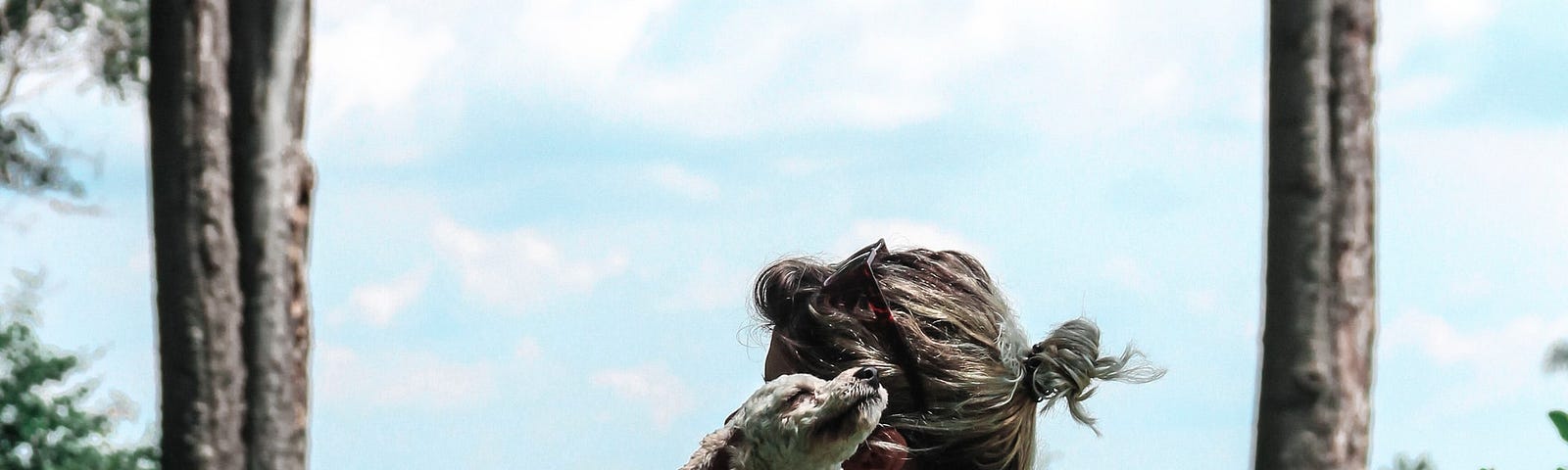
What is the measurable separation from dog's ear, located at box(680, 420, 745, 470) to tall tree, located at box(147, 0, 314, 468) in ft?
4.36

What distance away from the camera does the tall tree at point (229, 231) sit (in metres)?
2.32

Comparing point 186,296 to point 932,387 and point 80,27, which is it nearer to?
point 932,387

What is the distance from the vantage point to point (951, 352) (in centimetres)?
396

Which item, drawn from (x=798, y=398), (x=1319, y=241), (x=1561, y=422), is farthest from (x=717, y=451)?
(x=1561, y=422)

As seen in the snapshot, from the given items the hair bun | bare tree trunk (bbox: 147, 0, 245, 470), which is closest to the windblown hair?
the hair bun

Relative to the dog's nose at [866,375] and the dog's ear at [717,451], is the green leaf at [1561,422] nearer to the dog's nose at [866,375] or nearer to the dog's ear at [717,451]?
the dog's nose at [866,375]

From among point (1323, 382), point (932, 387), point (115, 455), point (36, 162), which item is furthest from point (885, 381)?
point (36, 162)

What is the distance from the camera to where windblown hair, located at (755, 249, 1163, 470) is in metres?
3.92

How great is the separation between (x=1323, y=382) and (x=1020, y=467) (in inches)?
85.0

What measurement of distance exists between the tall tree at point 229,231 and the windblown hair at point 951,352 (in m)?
1.76

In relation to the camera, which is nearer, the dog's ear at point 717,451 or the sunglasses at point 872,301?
the dog's ear at point 717,451

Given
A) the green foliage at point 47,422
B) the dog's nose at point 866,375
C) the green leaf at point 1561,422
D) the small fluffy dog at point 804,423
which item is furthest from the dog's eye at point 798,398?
the green foliage at point 47,422

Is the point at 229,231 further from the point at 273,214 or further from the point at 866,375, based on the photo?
the point at 866,375

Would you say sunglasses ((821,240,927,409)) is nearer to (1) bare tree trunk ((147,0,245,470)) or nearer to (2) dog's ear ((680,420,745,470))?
(2) dog's ear ((680,420,745,470))
